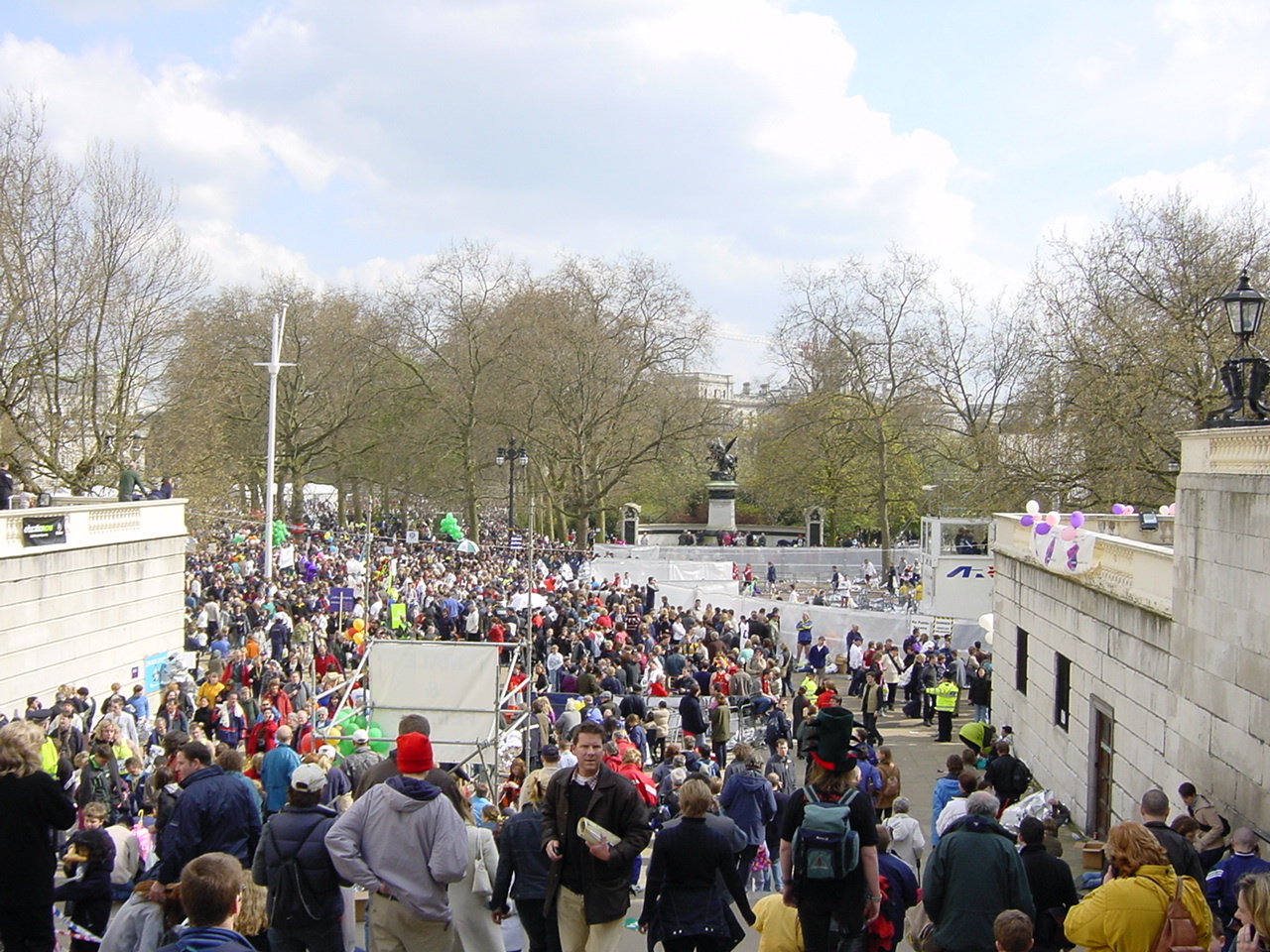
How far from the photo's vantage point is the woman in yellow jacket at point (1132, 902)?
17.5 feet

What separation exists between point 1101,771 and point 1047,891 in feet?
26.0

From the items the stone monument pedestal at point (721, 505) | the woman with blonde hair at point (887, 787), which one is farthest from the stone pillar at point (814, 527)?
the woman with blonde hair at point (887, 787)

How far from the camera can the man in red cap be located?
18.0ft

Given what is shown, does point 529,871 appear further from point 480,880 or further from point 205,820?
point 205,820

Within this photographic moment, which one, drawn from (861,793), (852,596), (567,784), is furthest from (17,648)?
(852,596)

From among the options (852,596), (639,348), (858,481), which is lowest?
(852,596)

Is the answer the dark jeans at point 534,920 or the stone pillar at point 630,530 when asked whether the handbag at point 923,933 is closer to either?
the dark jeans at point 534,920

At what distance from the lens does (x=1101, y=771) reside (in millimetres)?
13750

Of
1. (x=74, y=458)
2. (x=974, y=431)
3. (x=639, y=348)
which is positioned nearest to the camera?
(x=74, y=458)

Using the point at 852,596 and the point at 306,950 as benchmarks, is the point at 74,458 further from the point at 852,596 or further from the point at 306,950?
the point at 306,950

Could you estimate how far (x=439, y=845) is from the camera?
550 cm

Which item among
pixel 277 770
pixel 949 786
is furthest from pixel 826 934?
pixel 277 770

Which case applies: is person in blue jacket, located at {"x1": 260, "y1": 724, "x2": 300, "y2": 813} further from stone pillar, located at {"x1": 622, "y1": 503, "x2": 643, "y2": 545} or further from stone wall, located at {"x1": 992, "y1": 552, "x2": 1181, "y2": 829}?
stone pillar, located at {"x1": 622, "y1": 503, "x2": 643, "y2": 545}

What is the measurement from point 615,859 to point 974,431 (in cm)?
4381
